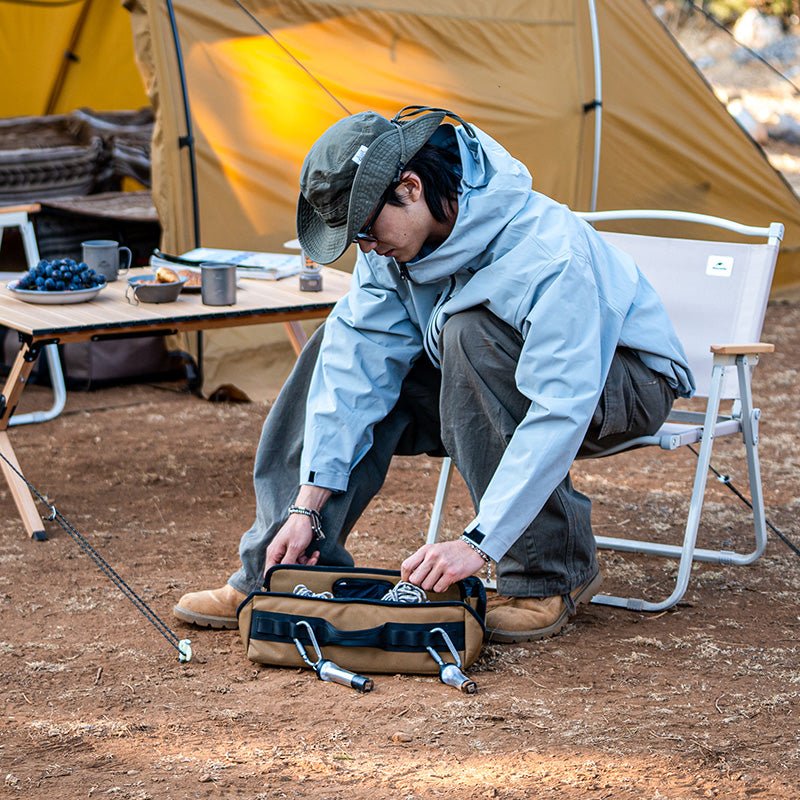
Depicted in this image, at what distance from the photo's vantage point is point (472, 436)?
249 centimetres

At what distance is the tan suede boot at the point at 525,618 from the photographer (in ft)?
8.43

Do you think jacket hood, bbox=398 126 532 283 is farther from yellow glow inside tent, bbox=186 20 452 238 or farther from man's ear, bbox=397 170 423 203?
yellow glow inside tent, bbox=186 20 452 238

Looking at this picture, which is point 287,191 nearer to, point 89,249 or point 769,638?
point 89,249

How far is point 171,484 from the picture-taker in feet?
12.8

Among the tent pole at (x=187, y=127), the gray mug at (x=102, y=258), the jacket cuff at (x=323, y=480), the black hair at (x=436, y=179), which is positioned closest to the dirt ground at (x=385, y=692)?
the jacket cuff at (x=323, y=480)

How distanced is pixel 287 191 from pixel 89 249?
5.48 ft

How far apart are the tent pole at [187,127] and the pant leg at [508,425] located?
2633 mm

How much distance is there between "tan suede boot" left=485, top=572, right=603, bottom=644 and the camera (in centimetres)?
257

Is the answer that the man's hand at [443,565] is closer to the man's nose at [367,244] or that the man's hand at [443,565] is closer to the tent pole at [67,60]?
the man's nose at [367,244]

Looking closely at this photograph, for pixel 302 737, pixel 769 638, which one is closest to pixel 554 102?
pixel 769 638

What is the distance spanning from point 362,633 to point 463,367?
56 cm

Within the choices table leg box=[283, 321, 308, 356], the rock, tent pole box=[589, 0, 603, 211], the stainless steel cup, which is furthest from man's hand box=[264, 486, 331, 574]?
the rock

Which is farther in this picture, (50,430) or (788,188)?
(788,188)

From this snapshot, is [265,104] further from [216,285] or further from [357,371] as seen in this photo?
[357,371]
